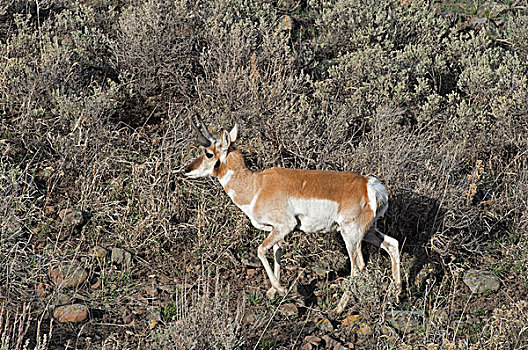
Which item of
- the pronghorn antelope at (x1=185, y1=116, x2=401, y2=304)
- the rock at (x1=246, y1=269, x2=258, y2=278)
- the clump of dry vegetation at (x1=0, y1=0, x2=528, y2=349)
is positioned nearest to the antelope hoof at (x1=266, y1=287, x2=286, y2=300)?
the pronghorn antelope at (x1=185, y1=116, x2=401, y2=304)

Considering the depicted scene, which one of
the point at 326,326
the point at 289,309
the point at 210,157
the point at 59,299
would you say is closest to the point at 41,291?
the point at 59,299

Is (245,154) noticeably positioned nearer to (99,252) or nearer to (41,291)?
(99,252)

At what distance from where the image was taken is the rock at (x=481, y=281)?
6.94 m

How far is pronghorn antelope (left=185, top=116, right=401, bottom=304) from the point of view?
6375 millimetres

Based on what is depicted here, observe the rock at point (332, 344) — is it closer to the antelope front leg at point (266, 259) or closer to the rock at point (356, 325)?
the rock at point (356, 325)

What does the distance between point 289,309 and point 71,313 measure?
2.20 m

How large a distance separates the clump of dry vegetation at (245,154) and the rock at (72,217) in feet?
0.25

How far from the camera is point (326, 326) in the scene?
20.0 feet

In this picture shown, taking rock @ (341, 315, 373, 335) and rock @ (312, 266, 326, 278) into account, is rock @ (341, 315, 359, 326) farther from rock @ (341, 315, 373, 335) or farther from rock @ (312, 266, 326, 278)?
rock @ (312, 266, 326, 278)

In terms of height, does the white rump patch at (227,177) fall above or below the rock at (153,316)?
above

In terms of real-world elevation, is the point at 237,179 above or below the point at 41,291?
above

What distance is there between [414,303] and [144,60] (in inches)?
209

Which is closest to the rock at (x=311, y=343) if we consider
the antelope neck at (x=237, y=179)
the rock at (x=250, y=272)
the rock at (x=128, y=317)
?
the rock at (x=250, y=272)

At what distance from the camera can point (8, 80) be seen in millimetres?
8211
